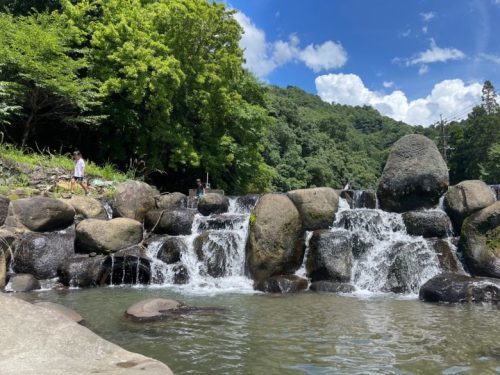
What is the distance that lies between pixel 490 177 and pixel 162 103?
38.7 m

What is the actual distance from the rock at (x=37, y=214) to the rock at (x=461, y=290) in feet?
37.0

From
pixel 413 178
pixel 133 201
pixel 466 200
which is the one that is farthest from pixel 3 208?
pixel 466 200

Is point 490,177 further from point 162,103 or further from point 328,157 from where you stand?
point 162,103

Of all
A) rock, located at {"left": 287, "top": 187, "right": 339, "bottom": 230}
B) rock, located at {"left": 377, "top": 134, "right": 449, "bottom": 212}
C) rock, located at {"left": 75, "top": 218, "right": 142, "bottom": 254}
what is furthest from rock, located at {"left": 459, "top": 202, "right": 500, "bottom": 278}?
rock, located at {"left": 75, "top": 218, "right": 142, "bottom": 254}

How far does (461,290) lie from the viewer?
1038 centimetres

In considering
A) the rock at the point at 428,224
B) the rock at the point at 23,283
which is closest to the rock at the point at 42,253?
the rock at the point at 23,283

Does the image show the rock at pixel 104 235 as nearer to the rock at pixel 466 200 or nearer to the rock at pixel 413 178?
the rock at pixel 413 178

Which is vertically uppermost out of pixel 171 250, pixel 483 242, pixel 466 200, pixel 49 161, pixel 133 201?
pixel 49 161

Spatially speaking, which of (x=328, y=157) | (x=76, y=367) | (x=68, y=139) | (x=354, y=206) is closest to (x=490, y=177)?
(x=328, y=157)

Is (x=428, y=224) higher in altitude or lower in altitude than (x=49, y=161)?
lower

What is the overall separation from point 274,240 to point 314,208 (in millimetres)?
2034

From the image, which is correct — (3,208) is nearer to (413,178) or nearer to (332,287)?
(332,287)

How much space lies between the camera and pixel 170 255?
14.4 meters

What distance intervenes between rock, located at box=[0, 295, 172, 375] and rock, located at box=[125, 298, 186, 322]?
14.4 feet
